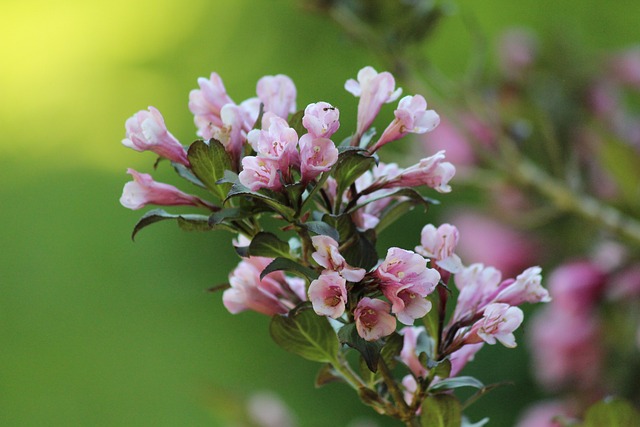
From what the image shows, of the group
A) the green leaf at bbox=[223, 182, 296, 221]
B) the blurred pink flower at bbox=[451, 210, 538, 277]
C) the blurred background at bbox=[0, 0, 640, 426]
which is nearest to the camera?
the green leaf at bbox=[223, 182, 296, 221]

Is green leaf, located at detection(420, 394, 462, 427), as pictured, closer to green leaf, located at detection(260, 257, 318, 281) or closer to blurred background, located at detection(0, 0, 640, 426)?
green leaf, located at detection(260, 257, 318, 281)

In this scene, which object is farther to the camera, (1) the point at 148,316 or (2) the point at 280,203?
(1) the point at 148,316

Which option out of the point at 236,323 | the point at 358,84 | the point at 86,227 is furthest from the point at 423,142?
the point at 86,227

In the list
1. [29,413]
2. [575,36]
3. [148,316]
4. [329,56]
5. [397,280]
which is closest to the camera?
[397,280]

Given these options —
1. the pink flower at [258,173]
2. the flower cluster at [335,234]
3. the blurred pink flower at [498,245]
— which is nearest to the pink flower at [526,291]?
the flower cluster at [335,234]

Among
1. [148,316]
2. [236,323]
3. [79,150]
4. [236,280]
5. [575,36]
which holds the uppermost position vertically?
[236,280]

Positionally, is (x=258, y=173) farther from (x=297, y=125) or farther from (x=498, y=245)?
(x=498, y=245)

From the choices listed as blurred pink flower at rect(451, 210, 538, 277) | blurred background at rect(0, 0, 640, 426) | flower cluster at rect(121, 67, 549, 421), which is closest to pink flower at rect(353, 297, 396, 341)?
flower cluster at rect(121, 67, 549, 421)

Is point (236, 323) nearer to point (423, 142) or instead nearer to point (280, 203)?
point (423, 142)
